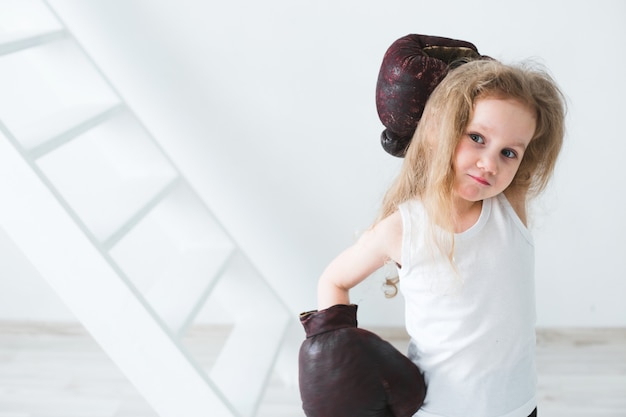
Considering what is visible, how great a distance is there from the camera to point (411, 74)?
122 cm

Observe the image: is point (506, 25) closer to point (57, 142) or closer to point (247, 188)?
point (247, 188)

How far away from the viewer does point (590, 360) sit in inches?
87.0

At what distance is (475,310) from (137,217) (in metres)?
0.83

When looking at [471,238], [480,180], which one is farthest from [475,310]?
[480,180]

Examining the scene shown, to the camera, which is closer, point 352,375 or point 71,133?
point 352,375

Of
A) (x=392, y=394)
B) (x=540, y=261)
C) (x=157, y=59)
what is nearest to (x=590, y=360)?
(x=540, y=261)

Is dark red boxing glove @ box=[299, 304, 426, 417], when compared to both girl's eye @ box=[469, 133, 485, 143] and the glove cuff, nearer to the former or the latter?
the glove cuff

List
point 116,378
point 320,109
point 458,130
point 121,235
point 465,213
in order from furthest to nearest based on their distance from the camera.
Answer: point 116,378 → point 320,109 → point 121,235 → point 465,213 → point 458,130

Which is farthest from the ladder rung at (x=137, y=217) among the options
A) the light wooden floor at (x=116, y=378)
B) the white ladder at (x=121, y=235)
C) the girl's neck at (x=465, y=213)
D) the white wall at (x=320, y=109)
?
the girl's neck at (x=465, y=213)

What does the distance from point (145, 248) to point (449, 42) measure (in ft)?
4.25

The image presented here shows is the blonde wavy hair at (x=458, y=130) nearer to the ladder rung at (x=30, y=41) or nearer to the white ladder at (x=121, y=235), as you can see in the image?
the white ladder at (x=121, y=235)

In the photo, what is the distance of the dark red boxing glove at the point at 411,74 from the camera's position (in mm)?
1225

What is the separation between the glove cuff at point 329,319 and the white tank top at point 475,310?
4.3 inches

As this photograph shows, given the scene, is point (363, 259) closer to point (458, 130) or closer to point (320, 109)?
point (458, 130)
